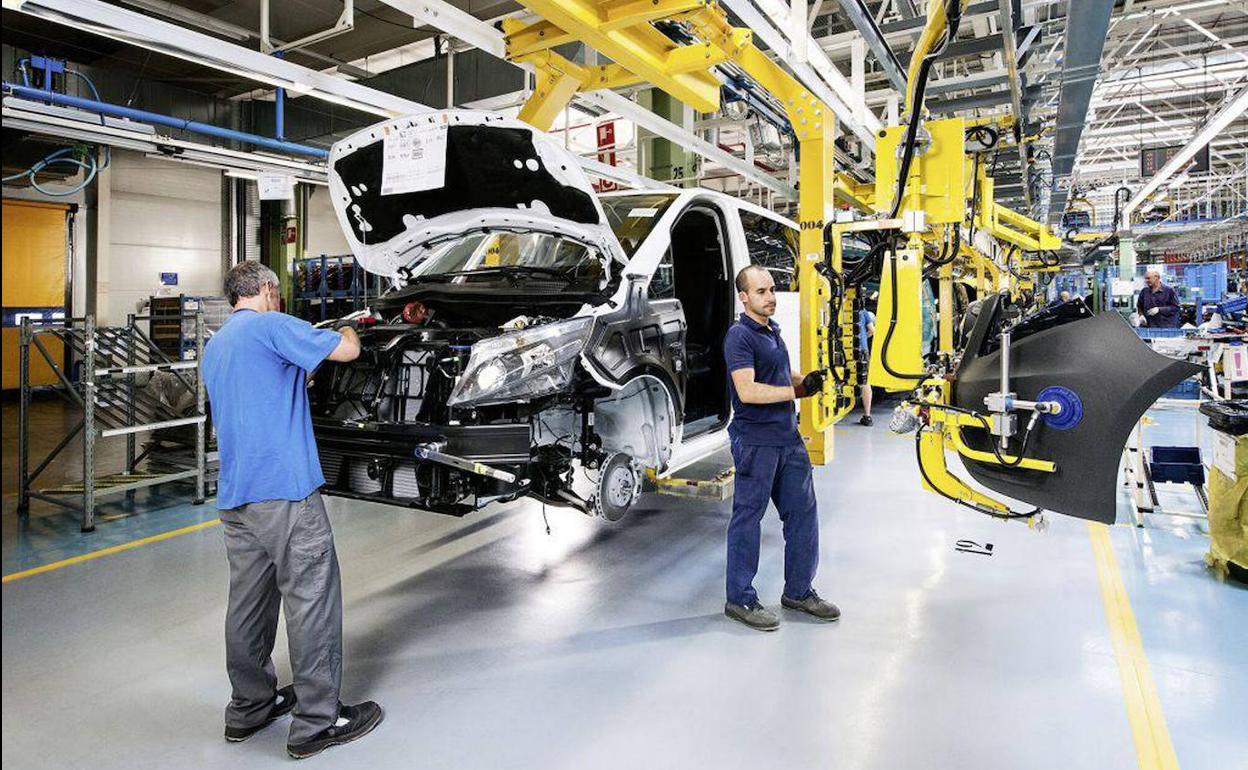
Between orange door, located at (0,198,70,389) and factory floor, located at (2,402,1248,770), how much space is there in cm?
928

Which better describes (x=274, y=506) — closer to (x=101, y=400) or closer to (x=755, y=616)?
(x=755, y=616)

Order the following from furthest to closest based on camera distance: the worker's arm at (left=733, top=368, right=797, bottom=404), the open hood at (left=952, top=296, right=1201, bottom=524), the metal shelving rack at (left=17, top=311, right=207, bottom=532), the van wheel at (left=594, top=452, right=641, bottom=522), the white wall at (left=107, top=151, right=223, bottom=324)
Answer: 1. the white wall at (left=107, top=151, right=223, bottom=324)
2. the metal shelving rack at (left=17, top=311, right=207, bottom=532)
3. the van wheel at (left=594, top=452, right=641, bottom=522)
4. the worker's arm at (left=733, top=368, right=797, bottom=404)
5. the open hood at (left=952, top=296, right=1201, bottom=524)

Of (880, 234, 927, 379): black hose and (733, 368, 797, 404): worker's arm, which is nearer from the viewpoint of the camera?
(733, 368, 797, 404): worker's arm

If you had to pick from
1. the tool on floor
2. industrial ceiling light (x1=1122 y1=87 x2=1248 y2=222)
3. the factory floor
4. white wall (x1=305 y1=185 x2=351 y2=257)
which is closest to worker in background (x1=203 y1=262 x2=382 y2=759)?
the factory floor

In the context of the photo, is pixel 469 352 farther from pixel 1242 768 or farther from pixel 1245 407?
pixel 1245 407

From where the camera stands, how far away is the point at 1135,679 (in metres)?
2.86

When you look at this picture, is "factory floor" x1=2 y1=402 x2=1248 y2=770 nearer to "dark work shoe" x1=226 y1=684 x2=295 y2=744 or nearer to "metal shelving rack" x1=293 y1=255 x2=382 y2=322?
"dark work shoe" x1=226 y1=684 x2=295 y2=744

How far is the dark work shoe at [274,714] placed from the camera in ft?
8.39

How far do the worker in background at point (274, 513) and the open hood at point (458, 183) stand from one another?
3.80 ft

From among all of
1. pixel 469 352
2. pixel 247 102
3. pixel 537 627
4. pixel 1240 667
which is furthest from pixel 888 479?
pixel 247 102

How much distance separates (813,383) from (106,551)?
3.97 metres

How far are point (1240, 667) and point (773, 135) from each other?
6.35 meters

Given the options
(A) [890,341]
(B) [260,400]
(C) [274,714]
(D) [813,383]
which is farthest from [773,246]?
(C) [274,714]

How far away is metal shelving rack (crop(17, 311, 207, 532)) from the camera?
467 centimetres
